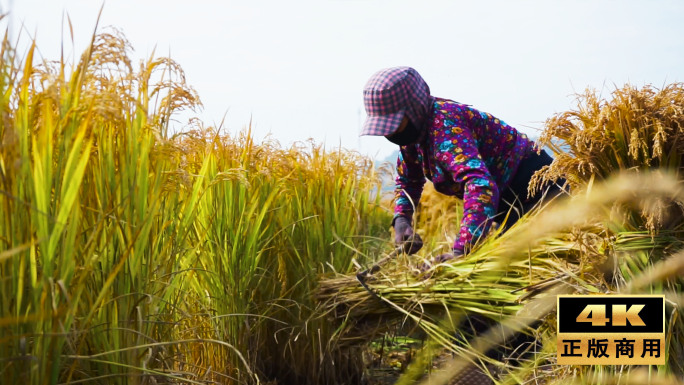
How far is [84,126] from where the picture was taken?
1286 mm

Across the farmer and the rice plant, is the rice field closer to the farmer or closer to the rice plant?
the rice plant

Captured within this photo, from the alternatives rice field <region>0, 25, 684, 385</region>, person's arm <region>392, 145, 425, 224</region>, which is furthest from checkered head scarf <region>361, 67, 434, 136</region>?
rice field <region>0, 25, 684, 385</region>

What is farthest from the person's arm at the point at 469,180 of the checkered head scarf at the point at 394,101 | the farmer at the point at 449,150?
the checkered head scarf at the point at 394,101

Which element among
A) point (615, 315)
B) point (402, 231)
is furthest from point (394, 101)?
point (615, 315)

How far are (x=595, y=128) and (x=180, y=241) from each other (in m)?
1.26

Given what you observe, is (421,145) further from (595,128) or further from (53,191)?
(53,191)

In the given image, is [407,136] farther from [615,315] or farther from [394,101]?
[615,315]

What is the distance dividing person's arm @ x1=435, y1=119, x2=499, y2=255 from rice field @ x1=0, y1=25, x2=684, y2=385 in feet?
0.63

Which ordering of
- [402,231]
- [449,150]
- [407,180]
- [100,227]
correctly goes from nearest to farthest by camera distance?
1. [100,227]
2. [449,150]
3. [402,231]
4. [407,180]

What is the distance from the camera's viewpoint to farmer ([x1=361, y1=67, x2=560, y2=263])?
2.48 metres

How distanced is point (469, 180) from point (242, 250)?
38.3 inches

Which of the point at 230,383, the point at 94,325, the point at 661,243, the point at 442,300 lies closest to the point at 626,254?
the point at 661,243

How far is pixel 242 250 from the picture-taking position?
2.59m

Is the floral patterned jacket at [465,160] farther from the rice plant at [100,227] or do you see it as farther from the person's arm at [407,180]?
the rice plant at [100,227]
